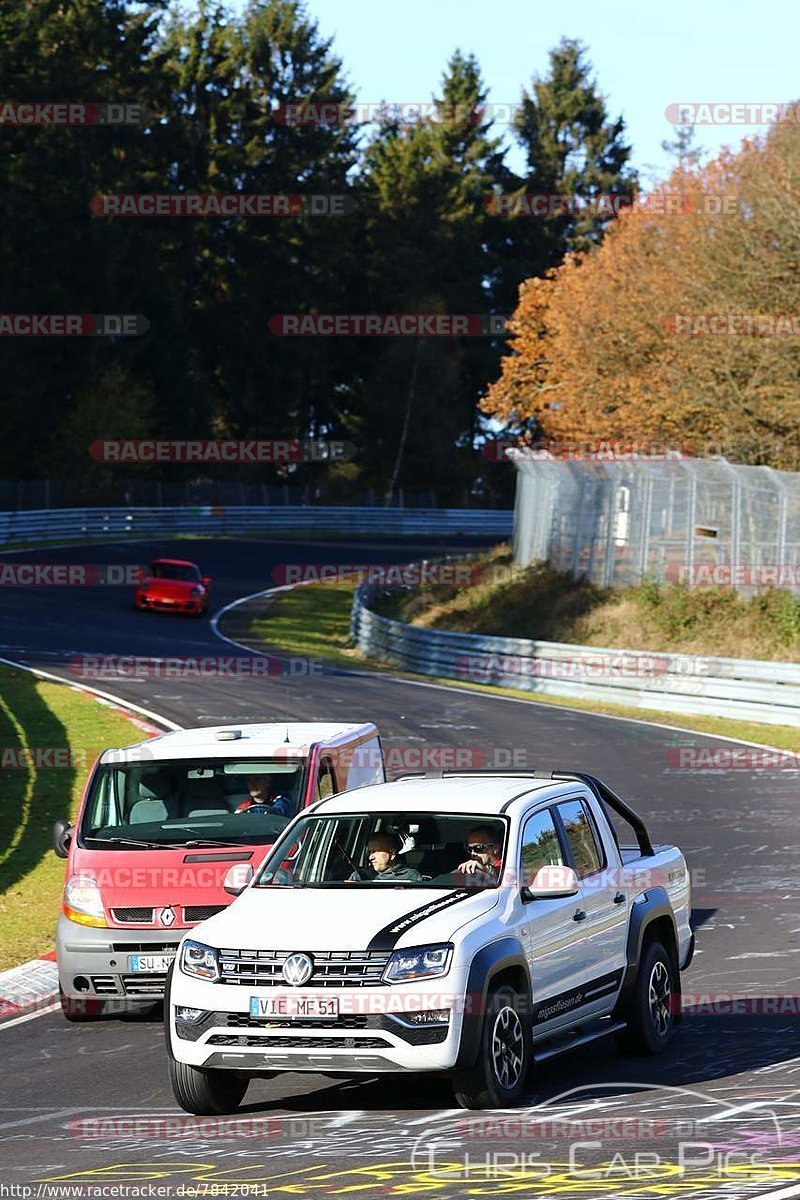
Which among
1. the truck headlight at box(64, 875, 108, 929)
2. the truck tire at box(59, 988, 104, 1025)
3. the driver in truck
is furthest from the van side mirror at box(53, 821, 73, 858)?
the driver in truck

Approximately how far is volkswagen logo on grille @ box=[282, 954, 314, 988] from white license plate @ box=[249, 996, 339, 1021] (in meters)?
0.08

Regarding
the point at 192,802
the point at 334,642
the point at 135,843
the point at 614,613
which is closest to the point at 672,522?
the point at 614,613

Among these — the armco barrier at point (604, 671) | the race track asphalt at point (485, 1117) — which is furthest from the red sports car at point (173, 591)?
the race track asphalt at point (485, 1117)

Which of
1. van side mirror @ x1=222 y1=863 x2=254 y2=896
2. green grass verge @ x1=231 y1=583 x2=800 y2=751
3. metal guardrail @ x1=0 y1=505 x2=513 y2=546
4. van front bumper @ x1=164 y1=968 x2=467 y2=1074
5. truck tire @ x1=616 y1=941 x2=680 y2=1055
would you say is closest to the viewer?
van front bumper @ x1=164 y1=968 x2=467 y2=1074

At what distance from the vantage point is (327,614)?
2109 inches

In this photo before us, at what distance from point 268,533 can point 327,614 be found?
23.0 metres

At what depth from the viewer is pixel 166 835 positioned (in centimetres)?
1239

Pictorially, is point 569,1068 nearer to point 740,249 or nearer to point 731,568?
point 731,568

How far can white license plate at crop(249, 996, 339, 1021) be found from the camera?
843cm

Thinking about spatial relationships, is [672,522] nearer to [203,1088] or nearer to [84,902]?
[84,902]

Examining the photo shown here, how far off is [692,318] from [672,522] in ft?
25.7

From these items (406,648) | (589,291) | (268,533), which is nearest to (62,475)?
(268,533)

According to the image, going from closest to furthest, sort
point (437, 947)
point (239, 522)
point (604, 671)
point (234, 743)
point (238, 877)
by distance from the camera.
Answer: point (437, 947)
point (238, 877)
point (234, 743)
point (604, 671)
point (239, 522)

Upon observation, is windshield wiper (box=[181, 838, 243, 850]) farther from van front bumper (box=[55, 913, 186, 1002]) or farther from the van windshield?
van front bumper (box=[55, 913, 186, 1002])
